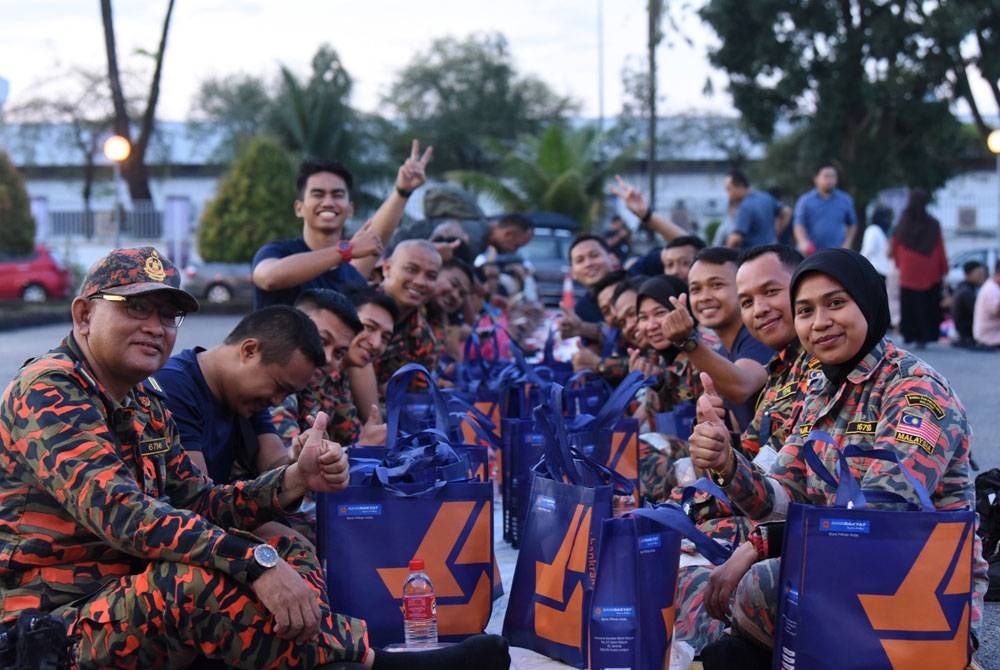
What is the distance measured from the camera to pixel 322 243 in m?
6.66

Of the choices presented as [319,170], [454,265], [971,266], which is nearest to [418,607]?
[319,170]

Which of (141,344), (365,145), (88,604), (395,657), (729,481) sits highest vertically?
(365,145)

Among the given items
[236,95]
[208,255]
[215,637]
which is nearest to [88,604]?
[215,637]

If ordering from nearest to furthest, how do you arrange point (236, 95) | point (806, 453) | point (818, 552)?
1. point (818, 552)
2. point (806, 453)
3. point (236, 95)

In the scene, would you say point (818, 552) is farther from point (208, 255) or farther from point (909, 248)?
point (208, 255)

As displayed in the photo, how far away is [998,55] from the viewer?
87.7 feet

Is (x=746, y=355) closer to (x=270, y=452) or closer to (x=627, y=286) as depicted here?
(x=270, y=452)

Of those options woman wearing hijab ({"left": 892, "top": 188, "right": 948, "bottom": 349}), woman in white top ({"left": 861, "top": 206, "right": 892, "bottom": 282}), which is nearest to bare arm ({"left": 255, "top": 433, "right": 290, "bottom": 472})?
woman wearing hijab ({"left": 892, "top": 188, "right": 948, "bottom": 349})

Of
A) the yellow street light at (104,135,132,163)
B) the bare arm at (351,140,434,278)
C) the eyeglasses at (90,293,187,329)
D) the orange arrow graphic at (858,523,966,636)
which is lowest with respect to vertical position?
the orange arrow graphic at (858,523,966,636)

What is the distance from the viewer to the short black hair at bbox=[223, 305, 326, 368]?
4.37 meters

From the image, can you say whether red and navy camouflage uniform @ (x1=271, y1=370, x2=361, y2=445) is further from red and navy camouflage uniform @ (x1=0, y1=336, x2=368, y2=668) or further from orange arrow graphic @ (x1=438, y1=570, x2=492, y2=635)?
red and navy camouflage uniform @ (x1=0, y1=336, x2=368, y2=668)

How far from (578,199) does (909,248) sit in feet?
82.3

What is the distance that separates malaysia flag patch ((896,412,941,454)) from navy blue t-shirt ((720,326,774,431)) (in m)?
2.00

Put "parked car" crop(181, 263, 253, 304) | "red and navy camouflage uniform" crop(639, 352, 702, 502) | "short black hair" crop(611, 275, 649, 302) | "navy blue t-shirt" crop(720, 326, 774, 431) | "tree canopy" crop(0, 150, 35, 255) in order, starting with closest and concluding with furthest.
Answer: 1. "navy blue t-shirt" crop(720, 326, 774, 431)
2. "red and navy camouflage uniform" crop(639, 352, 702, 502)
3. "short black hair" crop(611, 275, 649, 302)
4. "tree canopy" crop(0, 150, 35, 255)
5. "parked car" crop(181, 263, 253, 304)
